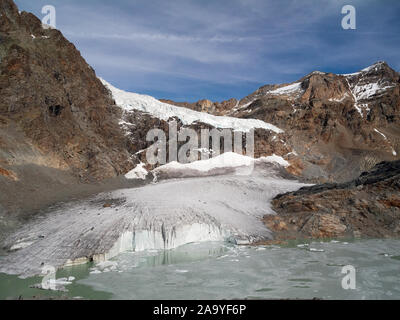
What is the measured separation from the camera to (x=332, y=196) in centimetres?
1848

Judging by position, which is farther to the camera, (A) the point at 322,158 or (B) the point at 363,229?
(A) the point at 322,158

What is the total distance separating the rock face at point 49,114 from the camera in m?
22.7

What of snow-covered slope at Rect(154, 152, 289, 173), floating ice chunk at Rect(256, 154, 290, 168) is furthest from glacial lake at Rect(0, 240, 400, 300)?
floating ice chunk at Rect(256, 154, 290, 168)

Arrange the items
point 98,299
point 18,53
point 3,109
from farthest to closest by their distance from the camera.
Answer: point 18,53, point 3,109, point 98,299

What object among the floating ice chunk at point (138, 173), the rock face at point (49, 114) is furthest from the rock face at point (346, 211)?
the rock face at point (49, 114)

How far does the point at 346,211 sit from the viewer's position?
57.5ft

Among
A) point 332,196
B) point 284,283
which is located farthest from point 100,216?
point 332,196

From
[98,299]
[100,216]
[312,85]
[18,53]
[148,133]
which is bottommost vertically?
[98,299]

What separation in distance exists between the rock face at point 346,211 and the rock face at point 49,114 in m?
15.1

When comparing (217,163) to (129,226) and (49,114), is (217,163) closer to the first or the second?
(49,114)

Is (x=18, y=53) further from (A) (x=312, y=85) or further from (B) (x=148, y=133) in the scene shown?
(A) (x=312, y=85)

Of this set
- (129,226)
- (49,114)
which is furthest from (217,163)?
(129,226)

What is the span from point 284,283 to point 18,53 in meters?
28.3

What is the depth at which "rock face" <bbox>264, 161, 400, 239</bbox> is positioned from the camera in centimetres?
1636
